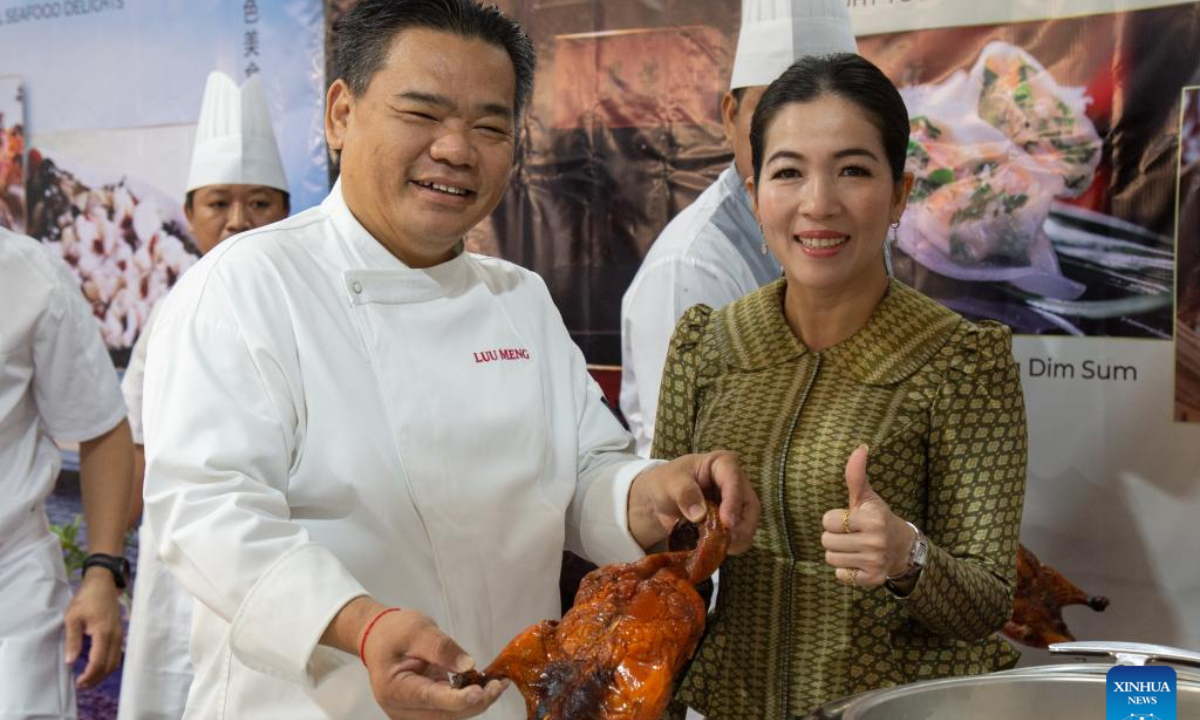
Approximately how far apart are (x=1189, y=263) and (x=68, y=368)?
2271mm

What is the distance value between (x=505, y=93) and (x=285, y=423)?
56 cm

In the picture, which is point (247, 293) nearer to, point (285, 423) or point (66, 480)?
point (285, 423)

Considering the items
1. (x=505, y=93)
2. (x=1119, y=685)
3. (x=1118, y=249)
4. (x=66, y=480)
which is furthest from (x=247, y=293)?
(x=66, y=480)

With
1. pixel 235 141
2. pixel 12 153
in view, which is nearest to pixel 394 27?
pixel 235 141

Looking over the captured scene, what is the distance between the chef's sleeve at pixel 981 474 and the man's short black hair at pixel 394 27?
806 mm

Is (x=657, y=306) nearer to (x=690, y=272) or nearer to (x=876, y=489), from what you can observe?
(x=690, y=272)

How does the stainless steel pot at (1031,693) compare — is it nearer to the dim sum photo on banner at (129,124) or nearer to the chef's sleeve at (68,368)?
the chef's sleeve at (68,368)

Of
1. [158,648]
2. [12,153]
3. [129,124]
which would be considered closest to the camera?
[158,648]

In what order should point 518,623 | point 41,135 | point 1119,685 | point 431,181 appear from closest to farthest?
point 1119,685 → point 431,181 → point 518,623 → point 41,135

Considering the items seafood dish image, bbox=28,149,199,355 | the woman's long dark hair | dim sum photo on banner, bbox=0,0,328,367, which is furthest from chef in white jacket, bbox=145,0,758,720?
seafood dish image, bbox=28,149,199,355

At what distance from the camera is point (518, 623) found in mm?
1886

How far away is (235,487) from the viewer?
1.51 metres

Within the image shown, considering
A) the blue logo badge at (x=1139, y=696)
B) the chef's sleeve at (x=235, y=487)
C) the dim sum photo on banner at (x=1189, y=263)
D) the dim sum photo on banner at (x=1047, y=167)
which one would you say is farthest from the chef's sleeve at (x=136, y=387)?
the blue logo badge at (x=1139, y=696)

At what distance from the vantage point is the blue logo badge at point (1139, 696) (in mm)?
1133
